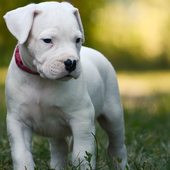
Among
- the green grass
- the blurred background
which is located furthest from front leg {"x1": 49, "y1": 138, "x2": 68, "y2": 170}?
the blurred background

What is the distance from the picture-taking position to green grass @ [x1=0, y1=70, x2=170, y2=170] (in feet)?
12.0

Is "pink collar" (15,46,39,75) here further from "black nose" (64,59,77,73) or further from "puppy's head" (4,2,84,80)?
"black nose" (64,59,77,73)

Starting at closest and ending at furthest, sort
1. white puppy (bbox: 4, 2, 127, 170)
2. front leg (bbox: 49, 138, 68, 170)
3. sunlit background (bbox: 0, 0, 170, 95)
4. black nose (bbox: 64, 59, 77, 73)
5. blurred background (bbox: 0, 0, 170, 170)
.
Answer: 1. black nose (bbox: 64, 59, 77, 73)
2. white puppy (bbox: 4, 2, 127, 170)
3. front leg (bbox: 49, 138, 68, 170)
4. blurred background (bbox: 0, 0, 170, 170)
5. sunlit background (bbox: 0, 0, 170, 95)

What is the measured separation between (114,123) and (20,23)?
153 cm

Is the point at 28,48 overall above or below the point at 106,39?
above

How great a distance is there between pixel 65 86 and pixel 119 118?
971 mm

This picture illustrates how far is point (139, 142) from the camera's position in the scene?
461 centimetres

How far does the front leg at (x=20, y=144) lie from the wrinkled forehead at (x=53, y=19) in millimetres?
788

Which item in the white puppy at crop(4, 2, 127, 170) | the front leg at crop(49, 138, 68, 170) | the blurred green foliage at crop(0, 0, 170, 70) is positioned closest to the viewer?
the white puppy at crop(4, 2, 127, 170)

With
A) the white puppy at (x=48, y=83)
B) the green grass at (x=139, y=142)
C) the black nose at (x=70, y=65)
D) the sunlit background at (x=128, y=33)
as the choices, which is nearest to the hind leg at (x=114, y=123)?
the green grass at (x=139, y=142)

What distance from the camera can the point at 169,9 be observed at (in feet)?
53.5

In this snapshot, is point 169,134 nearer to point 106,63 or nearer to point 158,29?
point 106,63

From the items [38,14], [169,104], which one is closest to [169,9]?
[169,104]

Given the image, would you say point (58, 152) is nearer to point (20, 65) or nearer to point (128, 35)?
point (20, 65)
